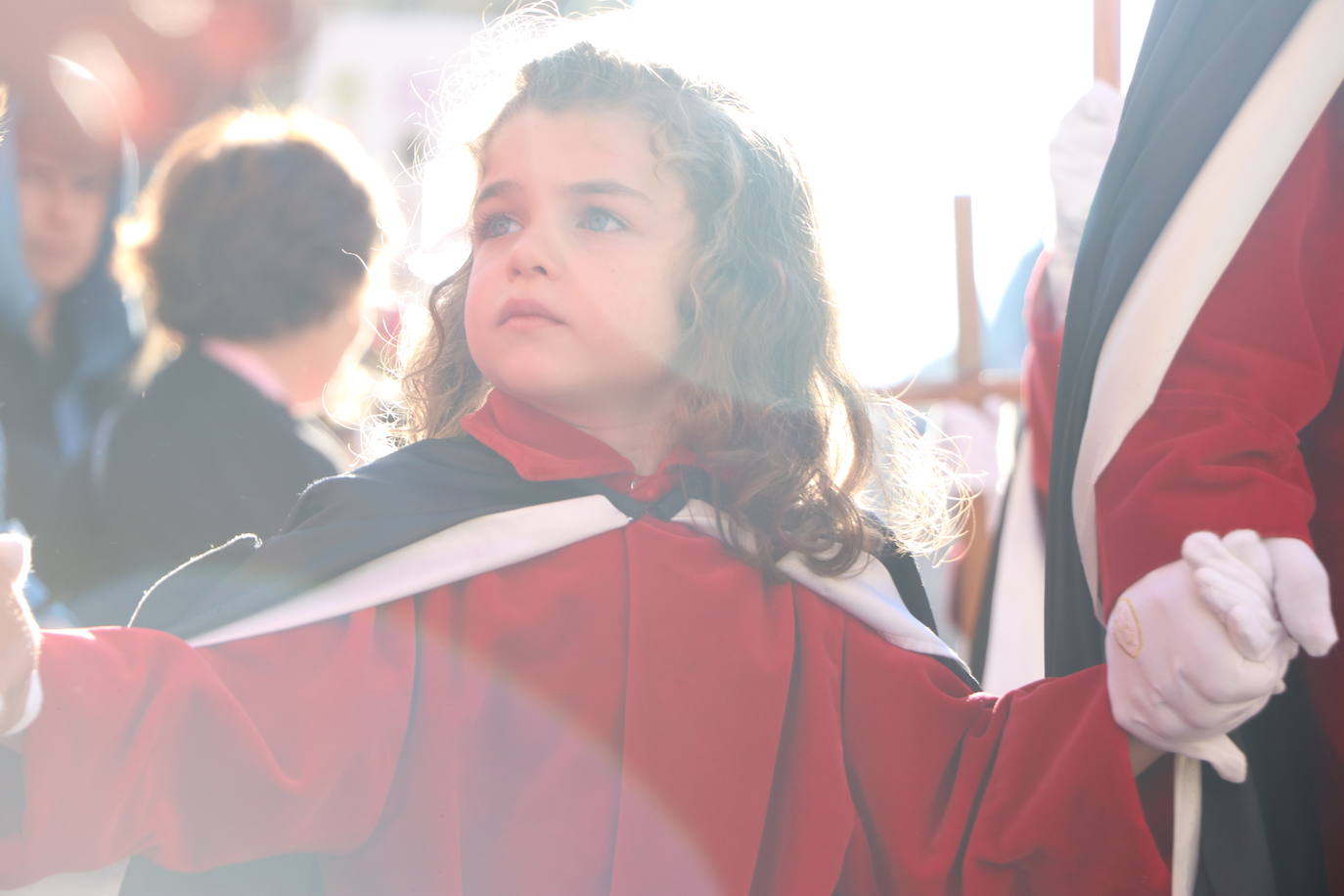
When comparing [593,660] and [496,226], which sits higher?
[496,226]

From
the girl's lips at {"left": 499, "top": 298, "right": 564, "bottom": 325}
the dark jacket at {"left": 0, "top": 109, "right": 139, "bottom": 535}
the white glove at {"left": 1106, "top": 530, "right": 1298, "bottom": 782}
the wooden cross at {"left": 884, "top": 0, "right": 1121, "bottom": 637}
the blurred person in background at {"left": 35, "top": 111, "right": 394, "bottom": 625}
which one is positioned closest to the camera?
the white glove at {"left": 1106, "top": 530, "right": 1298, "bottom": 782}

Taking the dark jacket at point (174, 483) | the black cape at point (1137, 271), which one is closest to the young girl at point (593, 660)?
the black cape at point (1137, 271)

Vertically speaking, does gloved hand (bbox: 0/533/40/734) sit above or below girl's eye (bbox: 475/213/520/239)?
below

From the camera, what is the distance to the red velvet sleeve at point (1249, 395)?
1299 mm

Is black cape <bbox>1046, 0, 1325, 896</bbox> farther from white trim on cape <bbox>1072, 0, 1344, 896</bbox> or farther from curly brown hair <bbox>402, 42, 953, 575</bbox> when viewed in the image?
curly brown hair <bbox>402, 42, 953, 575</bbox>

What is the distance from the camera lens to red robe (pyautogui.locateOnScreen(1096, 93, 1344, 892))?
1.31m

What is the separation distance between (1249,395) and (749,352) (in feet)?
2.11

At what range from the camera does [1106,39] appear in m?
2.30

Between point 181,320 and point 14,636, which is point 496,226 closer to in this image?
point 14,636

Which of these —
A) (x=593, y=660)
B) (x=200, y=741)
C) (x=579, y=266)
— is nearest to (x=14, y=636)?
(x=200, y=741)

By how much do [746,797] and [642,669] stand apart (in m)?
0.18

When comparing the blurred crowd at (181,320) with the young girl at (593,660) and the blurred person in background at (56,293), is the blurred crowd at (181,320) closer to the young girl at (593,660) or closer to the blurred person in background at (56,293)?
the blurred person in background at (56,293)

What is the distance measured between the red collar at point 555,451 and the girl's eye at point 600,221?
236mm

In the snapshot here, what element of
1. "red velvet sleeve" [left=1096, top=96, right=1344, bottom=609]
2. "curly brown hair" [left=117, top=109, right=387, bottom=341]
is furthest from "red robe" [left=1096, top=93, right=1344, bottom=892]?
"curly brown hair" [left=117, top=109, right=387, bottom=341]
